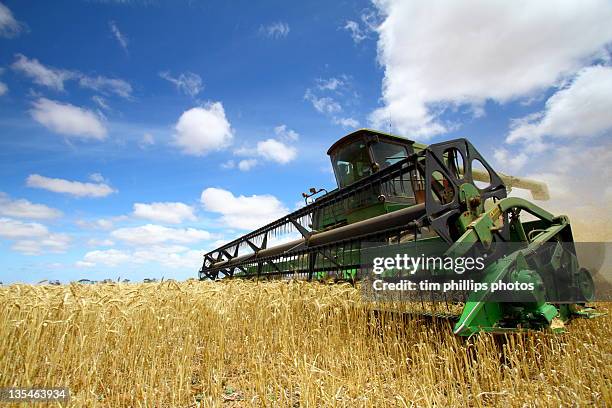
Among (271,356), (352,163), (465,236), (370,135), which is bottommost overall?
(271,356)

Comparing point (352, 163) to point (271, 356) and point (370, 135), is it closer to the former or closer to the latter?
point (370, 135)

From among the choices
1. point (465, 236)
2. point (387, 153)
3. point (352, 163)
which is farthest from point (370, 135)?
point (465, 236)

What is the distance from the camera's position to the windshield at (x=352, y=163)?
7.25 meters

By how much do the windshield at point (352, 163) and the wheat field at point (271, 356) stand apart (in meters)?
3.89

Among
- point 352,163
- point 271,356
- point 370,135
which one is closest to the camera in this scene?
point 271,356

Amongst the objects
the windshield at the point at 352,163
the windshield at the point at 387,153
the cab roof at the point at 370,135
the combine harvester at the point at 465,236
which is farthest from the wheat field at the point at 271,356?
the cab roof at the point at 370,135

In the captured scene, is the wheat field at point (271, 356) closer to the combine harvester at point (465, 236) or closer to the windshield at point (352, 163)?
the combine harvester at point (465, 236)

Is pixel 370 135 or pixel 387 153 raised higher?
pixel 370 135

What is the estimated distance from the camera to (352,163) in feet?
25.0

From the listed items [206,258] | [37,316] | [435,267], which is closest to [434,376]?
[435,267]

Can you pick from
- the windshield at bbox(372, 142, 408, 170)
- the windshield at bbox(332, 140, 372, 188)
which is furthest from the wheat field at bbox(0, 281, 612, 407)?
the windshield at bbox(332, 140, 372, 188)

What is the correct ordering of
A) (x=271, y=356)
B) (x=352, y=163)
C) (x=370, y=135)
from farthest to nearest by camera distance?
(x=352, y=163)
(x=370, y=135)
(x=271, y=356)

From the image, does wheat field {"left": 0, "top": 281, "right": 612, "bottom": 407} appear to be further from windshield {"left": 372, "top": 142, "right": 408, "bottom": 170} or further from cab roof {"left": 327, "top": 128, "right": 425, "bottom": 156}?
cab roof {"left": 327, "top": 128, "right": 425, "bottom": 156}

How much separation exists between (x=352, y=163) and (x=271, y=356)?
17.2ft
